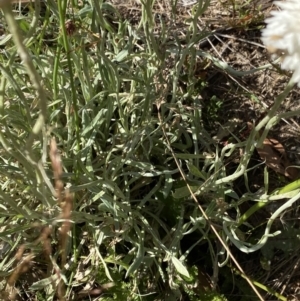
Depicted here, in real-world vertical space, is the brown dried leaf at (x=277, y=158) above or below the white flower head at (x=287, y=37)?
below

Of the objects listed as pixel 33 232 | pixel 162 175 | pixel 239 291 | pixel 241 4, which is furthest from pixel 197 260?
pixel 241 4

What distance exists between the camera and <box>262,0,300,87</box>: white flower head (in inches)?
22.5

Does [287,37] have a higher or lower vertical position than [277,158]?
higher

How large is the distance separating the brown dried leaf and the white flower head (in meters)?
0.84

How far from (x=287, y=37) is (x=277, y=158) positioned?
0.91 meters

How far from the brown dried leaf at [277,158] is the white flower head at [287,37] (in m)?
0.84

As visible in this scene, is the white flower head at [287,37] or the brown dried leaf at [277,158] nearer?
the white flower head at [287,37]

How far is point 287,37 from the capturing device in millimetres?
575

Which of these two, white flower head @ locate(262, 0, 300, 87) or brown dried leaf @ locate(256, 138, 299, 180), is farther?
brown dried leaf @ locate(256, 138, 299, 180)

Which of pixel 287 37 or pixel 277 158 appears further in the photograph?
pixel 277 158

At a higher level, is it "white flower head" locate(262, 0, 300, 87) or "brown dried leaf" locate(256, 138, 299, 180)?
"white flower head" locate(262, 0, 300, 87)

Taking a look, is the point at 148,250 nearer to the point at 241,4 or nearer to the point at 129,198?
the point at 129,198

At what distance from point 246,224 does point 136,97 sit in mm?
413

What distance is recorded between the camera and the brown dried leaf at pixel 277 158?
1432mm
